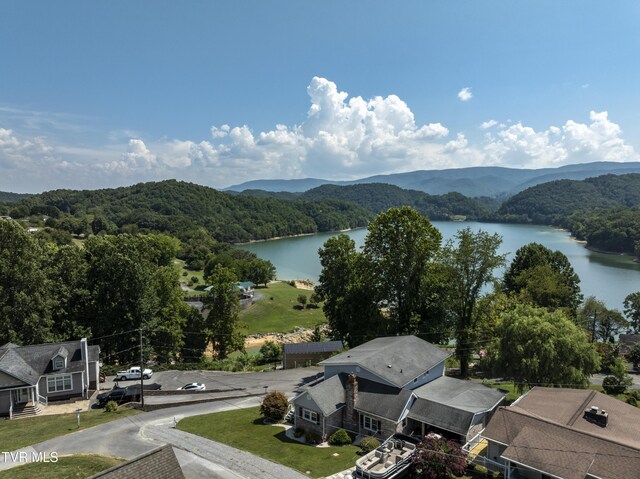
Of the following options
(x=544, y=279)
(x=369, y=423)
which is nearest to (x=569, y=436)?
(x=369, y=423)

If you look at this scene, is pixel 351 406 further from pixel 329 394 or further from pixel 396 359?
pixel 396 359

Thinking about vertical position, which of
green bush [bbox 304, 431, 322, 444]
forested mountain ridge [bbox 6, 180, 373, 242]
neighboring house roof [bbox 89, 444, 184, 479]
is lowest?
green bush [bbox 304, 431, 322, 444]

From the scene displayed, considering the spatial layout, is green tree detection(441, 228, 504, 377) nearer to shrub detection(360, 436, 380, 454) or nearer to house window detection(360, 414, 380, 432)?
house window detection(360, 414, 380, 432)

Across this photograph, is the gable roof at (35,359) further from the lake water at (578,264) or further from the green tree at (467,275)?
the lake water at (578,264)

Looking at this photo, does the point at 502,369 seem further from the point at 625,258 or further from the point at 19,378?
the point at 625,258

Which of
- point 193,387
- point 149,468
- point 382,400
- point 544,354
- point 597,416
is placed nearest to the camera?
point 149,468

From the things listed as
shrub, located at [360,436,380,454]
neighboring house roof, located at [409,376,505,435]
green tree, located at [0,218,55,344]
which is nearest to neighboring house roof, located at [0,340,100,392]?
green tree, located at [0,218,55,344]

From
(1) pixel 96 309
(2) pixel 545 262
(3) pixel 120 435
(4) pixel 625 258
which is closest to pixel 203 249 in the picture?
(1) pixel 96 309

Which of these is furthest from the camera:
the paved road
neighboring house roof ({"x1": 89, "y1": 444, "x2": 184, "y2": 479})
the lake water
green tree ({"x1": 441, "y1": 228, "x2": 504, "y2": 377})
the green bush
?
the lake water
